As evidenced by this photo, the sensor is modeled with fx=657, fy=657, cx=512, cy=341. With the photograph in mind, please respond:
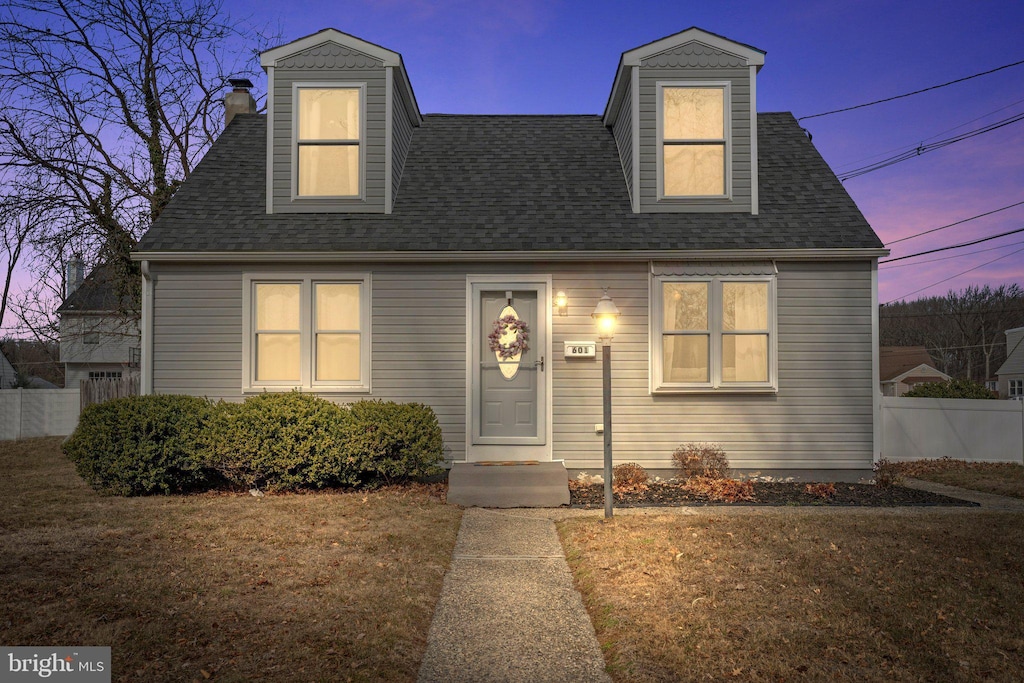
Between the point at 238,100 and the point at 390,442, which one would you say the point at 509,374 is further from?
the point at 238,100

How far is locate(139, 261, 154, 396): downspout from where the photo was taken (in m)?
8.97

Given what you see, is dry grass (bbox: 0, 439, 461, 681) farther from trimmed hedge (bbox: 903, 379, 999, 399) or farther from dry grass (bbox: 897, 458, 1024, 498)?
trimmed hedge (bbox: 903, 379, 999, 399)

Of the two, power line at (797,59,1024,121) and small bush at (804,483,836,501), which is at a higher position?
power line at (797,59,1024,121)

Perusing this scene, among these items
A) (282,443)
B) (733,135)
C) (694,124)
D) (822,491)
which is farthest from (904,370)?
(282,443)

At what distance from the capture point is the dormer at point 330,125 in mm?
9523

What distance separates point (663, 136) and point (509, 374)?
13.6ft

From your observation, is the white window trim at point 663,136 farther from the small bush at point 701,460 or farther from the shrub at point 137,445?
the shrub at point 137,445

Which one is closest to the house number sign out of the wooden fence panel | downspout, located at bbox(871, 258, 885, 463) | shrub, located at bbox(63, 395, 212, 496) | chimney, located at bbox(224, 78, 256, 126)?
downspout, located at bbox(871, 258, 885, 463)

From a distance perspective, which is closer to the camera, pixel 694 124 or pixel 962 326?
pixel 694 124

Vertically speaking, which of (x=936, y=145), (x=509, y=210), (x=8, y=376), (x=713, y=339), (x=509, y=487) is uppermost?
(x=936, y=145)

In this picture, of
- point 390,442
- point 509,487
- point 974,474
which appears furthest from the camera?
point 974,474

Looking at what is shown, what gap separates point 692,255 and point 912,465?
6635 mm

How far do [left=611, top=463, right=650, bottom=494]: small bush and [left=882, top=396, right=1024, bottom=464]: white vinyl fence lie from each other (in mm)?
7463

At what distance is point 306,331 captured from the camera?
9094 millimetres
